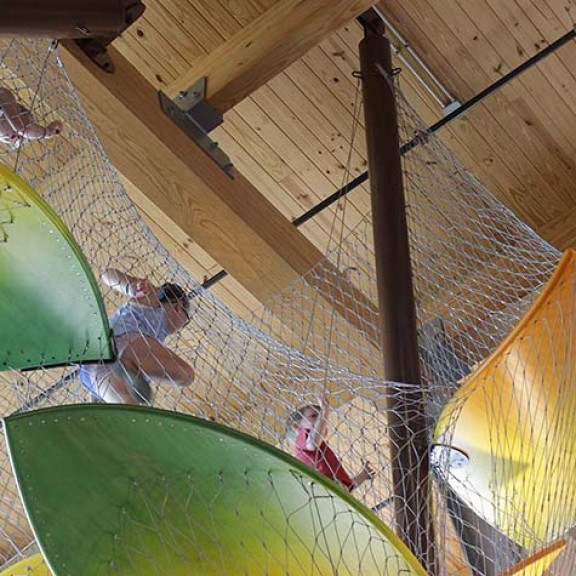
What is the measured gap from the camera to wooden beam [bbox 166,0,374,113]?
11.9 feet

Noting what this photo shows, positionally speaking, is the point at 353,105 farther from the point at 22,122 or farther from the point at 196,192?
the point at 22,122

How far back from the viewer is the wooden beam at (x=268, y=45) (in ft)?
11.9

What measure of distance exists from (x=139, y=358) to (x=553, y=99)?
6.74 feet

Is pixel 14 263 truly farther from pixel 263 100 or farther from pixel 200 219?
pixel 263 100

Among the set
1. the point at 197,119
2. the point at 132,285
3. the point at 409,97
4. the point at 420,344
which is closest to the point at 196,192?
the point at 197,119

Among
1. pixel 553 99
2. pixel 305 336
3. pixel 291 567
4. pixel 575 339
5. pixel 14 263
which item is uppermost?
pixel 553 99

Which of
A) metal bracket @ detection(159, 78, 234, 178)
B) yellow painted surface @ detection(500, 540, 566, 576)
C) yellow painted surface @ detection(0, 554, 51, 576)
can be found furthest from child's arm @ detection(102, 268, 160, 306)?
yellow painted surface @ detection(500, 540, 566, 576)

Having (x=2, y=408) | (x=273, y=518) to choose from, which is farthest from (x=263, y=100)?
(x=273, y=518)

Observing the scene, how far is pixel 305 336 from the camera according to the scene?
12.6 ft

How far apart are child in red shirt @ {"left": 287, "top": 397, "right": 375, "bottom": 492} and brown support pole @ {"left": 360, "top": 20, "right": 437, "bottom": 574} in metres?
0.22

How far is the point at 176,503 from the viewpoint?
195 cm

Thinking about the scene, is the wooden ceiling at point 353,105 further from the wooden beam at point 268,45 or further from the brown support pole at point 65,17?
the brown support pole at point 65,17

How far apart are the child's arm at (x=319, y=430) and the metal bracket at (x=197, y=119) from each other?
2.76 ft

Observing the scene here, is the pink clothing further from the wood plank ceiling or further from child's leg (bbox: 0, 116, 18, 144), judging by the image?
the wood plank ceiling
